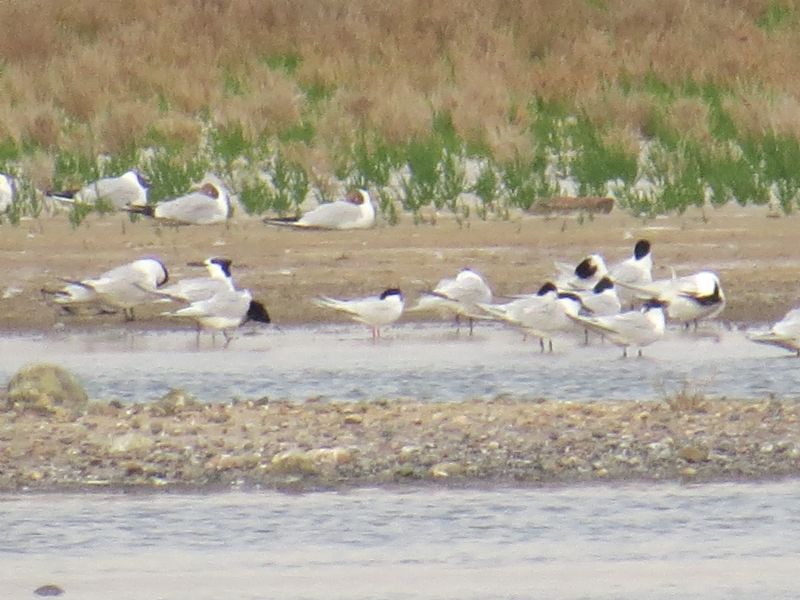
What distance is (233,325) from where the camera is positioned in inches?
504

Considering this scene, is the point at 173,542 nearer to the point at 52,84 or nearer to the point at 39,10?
the point at 52,84

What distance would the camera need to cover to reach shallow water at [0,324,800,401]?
35.2 ft

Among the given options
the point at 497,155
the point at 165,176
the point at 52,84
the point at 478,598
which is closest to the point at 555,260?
the point at 497,155

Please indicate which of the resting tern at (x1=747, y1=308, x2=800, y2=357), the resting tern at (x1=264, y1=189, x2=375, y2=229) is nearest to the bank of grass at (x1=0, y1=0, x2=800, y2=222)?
the resting tern at (x1=264, y1=189, x2=375, y2=229)

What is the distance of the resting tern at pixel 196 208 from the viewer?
588 inches

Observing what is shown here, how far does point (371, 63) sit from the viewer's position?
789 inches

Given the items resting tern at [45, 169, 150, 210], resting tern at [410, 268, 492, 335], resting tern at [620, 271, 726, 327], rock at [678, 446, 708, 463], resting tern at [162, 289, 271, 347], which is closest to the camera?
rock at [678, 446, 708, 463]

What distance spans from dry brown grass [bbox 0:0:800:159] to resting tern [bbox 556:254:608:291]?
3.52 meters

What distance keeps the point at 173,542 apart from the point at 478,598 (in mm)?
1270

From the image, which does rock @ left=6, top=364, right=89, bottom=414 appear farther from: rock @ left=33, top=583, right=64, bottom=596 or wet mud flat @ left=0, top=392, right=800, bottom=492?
rock @ left=33, top=583, right=64, bottom=596

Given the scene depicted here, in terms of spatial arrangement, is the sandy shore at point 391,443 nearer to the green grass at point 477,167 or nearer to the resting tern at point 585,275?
the resting tern at point 585,275

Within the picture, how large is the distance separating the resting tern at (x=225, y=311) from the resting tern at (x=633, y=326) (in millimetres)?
1942

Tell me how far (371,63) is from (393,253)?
575 cm

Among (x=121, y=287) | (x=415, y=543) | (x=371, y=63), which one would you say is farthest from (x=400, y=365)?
(x=371, y=63)
